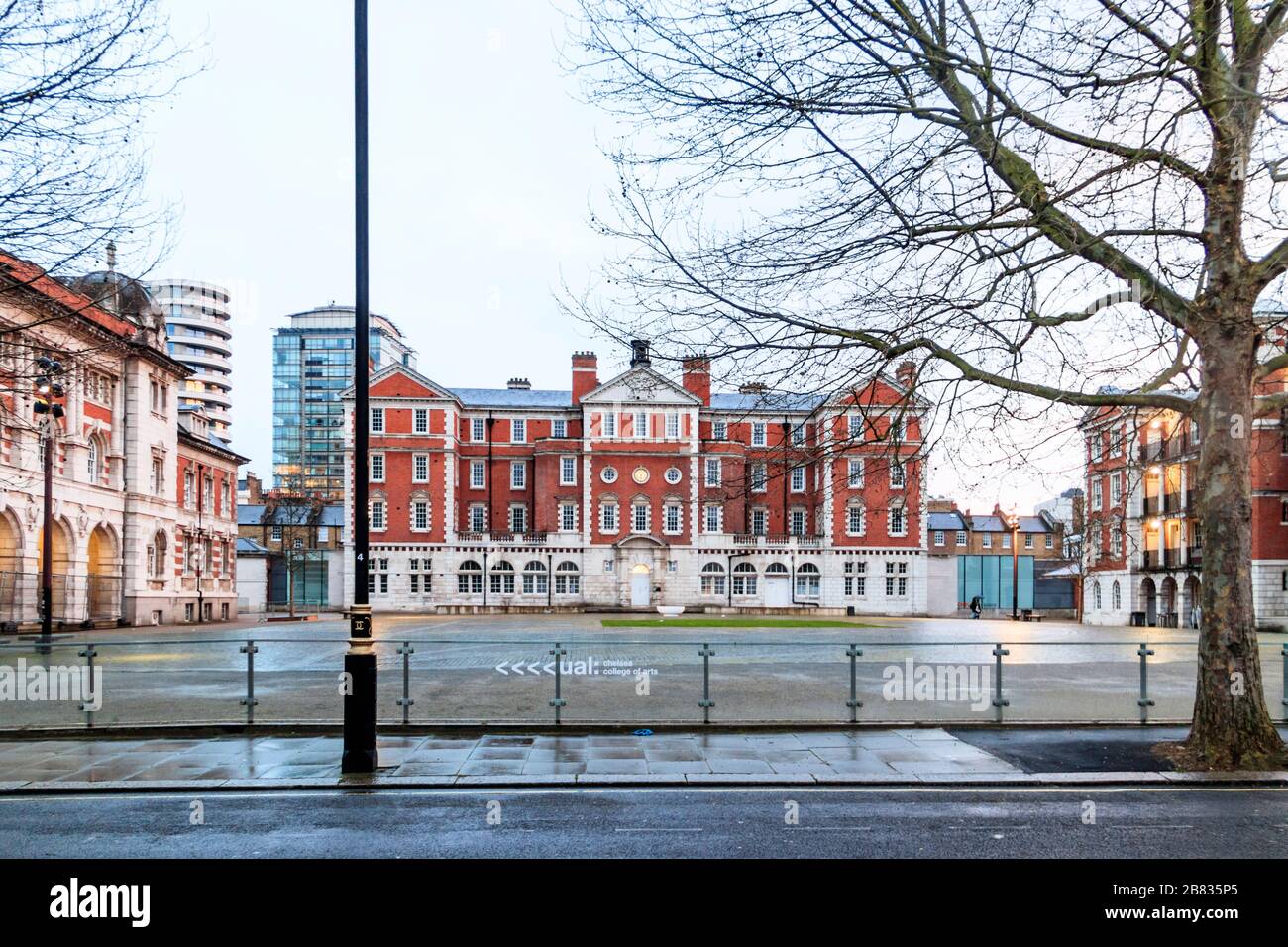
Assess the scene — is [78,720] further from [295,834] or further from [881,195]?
[881,195]

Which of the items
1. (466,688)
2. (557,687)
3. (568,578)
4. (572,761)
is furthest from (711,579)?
(572,761)

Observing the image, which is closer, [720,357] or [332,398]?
[720,357]

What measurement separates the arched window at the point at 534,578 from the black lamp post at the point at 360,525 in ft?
207

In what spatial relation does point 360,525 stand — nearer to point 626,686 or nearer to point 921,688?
point 626,686

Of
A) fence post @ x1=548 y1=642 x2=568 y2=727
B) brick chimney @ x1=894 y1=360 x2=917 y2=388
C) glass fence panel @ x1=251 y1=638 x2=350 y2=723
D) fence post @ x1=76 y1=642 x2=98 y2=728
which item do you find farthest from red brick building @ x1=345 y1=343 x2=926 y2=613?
brick chimney @ x1=894 y1=360 x2=917 y2=388

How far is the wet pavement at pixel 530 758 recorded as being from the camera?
410 inches

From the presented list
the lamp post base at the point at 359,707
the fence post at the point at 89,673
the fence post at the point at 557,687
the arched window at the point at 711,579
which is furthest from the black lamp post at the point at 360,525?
the arched window at the point at 711,579

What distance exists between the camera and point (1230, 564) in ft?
36.7

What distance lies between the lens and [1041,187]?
10227mm

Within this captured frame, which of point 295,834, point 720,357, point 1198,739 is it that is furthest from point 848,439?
point 295,834

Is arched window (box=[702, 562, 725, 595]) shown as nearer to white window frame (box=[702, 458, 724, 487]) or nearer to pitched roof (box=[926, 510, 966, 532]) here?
white window frame (box=[702, 458, 724, 487])

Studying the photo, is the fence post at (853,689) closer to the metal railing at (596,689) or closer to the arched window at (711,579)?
the metal railing at (596,689)

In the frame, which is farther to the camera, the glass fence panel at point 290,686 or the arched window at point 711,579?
the arched window at point 711,579
